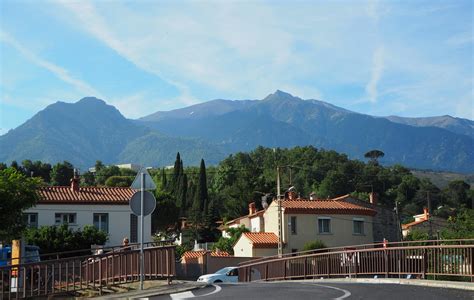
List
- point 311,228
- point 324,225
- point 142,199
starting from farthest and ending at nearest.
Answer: point 324,225 < point 311,228 < point 142,199

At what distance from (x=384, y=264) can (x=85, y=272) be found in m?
10.5

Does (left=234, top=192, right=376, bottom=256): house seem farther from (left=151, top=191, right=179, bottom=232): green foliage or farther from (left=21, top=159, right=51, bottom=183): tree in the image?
(left=21, top=159, right=51, bottom=183): tree

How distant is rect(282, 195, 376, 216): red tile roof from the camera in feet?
194

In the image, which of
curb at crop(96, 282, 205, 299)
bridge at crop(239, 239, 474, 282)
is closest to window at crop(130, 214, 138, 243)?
bridge at crop(239, 239, 474, 282)

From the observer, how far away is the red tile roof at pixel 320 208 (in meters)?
59.1

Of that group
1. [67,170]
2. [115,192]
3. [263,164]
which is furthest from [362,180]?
[115,192]

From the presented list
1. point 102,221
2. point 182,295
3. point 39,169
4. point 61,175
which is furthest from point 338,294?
point 39,169

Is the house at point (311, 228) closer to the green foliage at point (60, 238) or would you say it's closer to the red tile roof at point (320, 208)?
the red tile roof at point (320, 208)

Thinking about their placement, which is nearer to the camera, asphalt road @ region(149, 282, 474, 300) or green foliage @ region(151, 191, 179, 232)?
asphalt road @ region(149, 282, 474, 300)

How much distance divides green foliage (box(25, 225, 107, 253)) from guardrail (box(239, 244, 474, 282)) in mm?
17508

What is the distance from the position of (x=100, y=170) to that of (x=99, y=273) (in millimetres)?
132569

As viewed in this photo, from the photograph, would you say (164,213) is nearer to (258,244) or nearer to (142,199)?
(258,244)

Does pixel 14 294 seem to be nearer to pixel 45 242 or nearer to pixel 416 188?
pixel 45 242

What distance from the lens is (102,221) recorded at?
53.3m
